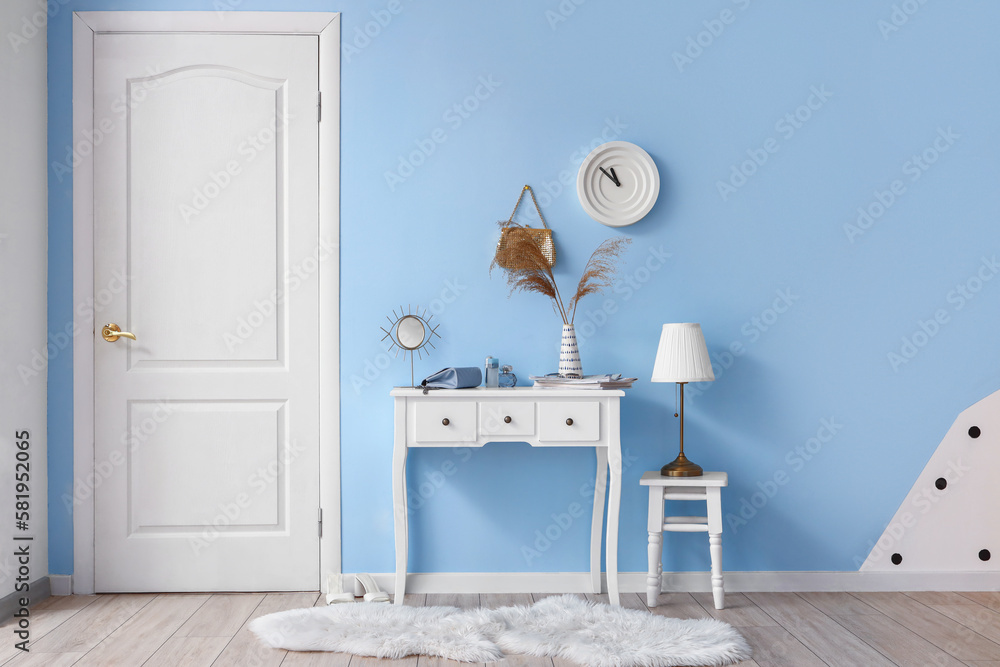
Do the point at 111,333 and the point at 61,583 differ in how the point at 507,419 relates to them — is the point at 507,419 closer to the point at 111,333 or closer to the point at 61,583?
the point at 111,333

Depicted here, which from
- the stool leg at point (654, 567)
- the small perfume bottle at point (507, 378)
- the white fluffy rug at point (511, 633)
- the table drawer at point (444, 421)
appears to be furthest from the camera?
the small perfume bottle at point (507, 378)

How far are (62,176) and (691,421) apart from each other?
2.64m

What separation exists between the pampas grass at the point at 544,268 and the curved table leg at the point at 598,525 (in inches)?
21.7

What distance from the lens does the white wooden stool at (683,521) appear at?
254 centimetres

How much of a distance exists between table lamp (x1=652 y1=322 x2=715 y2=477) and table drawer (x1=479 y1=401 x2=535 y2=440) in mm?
505

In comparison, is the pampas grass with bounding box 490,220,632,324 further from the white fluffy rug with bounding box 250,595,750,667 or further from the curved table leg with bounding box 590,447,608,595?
the white fluffy rug with bounding box 250,595,750,667

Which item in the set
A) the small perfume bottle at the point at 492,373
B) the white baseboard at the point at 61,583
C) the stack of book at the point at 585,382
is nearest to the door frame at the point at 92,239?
the white baseboard at the point at 61,583

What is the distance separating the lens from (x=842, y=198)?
2814mm

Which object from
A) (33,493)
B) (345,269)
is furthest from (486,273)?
(33,493)

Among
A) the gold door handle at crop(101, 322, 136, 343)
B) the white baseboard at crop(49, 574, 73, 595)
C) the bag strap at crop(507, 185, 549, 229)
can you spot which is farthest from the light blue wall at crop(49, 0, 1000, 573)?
the white baseboard at crop(49, 574, 73, 595)

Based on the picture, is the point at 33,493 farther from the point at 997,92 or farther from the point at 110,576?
the point at 997,92

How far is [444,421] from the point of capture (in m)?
2.47

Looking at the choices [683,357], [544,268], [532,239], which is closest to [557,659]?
[683,357]

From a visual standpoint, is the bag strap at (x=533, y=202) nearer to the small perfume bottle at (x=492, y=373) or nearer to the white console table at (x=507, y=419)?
the small perfume bottle at (x=492, y=373)
